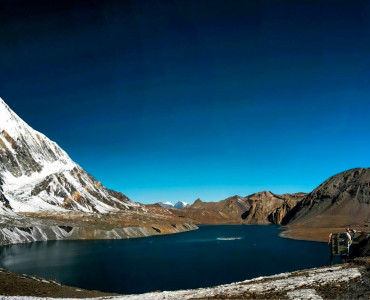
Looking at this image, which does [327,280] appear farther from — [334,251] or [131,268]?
[131,268]

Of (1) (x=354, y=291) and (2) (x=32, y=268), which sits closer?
(1) (x=354, y=291)

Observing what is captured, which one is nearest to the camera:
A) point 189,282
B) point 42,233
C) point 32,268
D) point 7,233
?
point 189,282

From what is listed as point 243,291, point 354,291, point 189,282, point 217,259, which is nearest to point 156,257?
point 217,259

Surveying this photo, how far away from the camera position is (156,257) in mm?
96562

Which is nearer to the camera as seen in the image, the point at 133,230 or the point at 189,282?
the point at 189,282

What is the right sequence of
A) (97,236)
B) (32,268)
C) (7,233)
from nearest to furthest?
1. (32,268)
2. (7,233)
3. (97,236)

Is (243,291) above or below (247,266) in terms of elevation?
above

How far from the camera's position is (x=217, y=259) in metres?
89.8

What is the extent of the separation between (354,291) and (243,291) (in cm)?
777

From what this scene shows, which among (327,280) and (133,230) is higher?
(327,280)

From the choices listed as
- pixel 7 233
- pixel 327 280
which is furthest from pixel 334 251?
pixel 7 233

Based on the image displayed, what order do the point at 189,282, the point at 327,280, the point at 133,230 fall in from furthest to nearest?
the point at 133,230
the point at 189,282
the point at 327,280

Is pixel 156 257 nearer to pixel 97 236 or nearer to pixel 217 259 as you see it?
pixel 217 259

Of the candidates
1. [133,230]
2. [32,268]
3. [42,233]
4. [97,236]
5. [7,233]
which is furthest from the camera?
[133,230]
